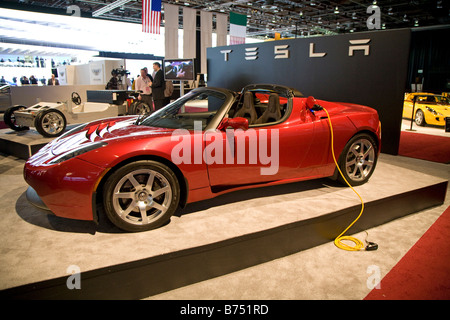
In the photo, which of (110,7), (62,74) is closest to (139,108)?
(62,74)

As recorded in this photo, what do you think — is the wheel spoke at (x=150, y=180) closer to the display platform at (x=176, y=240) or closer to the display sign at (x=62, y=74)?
the display platform at (x=176, y=240)

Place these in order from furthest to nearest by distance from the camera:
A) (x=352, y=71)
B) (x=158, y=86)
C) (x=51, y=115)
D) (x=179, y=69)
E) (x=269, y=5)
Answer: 1. (x=269, y=5)
2. (x=158, y=86)
3. (x=179, y=69)
4. (x=352, y=71)
5. (x=51, y=115)

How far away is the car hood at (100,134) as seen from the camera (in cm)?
266

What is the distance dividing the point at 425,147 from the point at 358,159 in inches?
168

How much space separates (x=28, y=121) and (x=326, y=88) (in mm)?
5732

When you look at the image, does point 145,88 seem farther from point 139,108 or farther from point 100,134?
point 100,134

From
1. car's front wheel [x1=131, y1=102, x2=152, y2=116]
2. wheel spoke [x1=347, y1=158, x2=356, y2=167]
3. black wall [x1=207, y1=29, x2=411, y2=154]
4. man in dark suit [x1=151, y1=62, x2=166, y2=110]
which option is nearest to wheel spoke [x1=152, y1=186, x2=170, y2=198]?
wheel spoke [x1=347, y1=158, x2=356, y2=167]

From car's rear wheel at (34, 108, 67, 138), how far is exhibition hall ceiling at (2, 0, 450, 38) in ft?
44.5

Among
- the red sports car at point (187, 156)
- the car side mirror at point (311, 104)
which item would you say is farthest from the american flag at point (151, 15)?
the car side mirror at point (311, 104)

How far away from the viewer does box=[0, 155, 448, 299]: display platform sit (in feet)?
6.62

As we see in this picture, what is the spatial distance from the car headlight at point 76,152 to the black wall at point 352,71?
5168 mm

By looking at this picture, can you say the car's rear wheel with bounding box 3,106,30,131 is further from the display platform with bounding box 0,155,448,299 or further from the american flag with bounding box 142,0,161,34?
the american flag with bounding box 142,0,161,34

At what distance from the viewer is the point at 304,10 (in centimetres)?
2064
